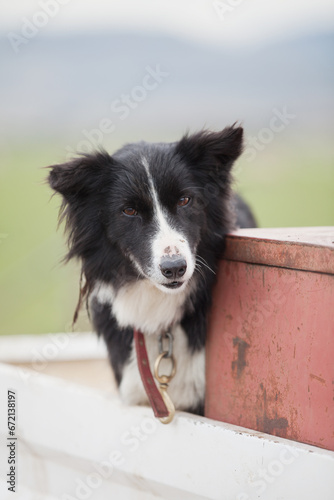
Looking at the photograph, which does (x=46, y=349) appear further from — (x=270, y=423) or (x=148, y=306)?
(x=270, y=423)

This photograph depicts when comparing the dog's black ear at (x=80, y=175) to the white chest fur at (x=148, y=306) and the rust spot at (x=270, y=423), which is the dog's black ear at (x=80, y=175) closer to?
the white chest fur at (x=148, y=306)

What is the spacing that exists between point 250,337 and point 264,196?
10.5 m

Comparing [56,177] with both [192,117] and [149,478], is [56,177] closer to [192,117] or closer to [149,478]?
[149,478]

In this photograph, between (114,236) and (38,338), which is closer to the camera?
(114,236)

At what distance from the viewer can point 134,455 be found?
2322 millimetres

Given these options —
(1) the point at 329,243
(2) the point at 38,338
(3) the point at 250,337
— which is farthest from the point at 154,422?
(2) the point at 38,338

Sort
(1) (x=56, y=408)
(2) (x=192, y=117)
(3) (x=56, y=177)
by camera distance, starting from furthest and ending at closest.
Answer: (2) (x=192, y=117) < (1) (x=56, y=408) < (3) (x=56, y=177)

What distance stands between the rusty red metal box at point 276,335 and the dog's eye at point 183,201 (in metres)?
0.23

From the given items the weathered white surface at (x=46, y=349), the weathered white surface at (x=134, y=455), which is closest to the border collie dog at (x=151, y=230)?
the weathered white surface at (x=134, y=455)

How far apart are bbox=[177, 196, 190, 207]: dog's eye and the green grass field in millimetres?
3705

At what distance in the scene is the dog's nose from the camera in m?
2.00

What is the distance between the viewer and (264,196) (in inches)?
485

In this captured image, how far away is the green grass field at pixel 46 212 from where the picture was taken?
672cm

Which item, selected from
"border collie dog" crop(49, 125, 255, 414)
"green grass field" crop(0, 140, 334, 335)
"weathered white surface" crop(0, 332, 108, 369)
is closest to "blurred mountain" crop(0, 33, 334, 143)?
"green grass field" crop(0, 140, 334, 335)
